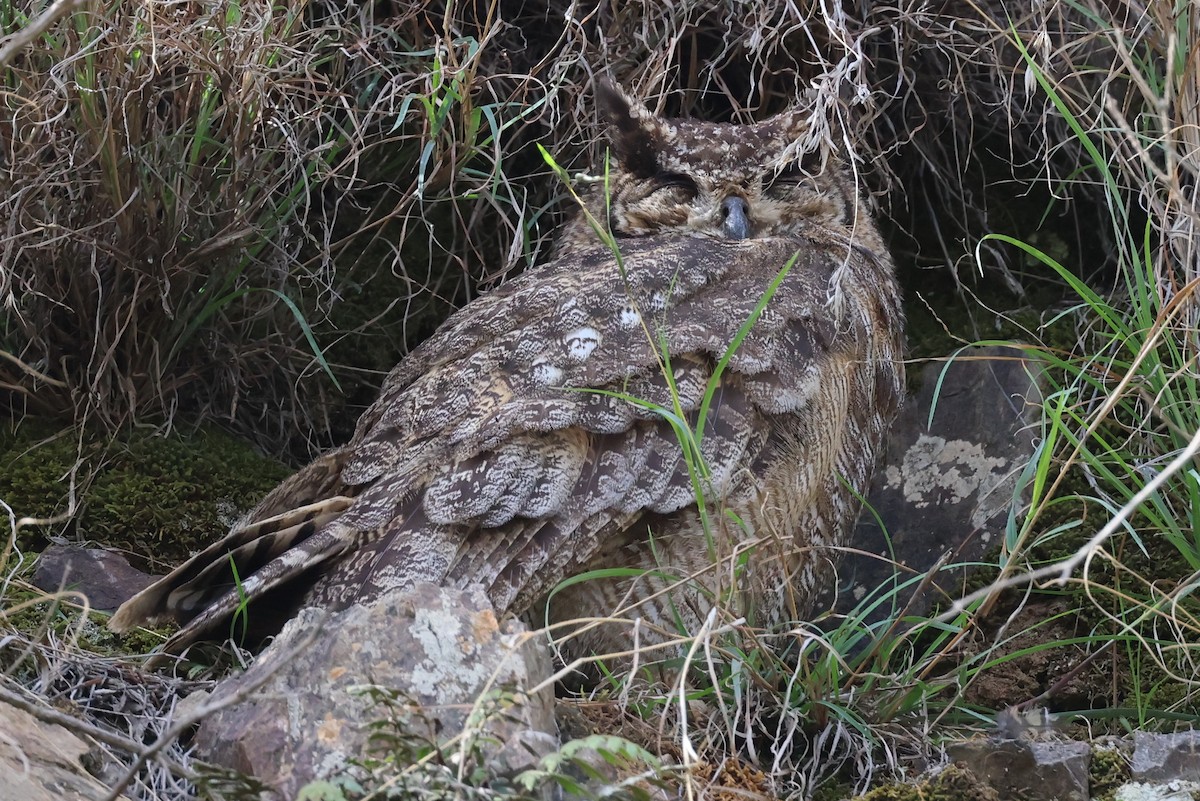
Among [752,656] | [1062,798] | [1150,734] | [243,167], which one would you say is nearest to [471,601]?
[752,656]

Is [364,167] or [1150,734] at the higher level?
[364,167]

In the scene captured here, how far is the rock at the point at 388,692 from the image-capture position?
164 cm

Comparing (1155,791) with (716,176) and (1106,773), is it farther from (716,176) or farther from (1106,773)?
(716,176)

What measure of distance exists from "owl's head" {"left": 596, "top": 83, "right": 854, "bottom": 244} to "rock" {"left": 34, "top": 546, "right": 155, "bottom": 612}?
1512mm

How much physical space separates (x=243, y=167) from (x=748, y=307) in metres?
1.22

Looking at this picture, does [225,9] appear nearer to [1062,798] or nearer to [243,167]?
[243,167]

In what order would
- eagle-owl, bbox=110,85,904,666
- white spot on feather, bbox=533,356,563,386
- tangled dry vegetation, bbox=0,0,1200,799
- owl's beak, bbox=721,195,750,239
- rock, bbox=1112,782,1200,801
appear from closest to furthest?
1. rock, bbox=1112,782,1200,801
2. tangled dry vegetation, bbox=0,0,1200,799
3. eagle-owl, bbox=110,85,904,666
4. white spot on feather, bbox=533,356,563,386
5. owl's beak, bbox=721,195,750,239

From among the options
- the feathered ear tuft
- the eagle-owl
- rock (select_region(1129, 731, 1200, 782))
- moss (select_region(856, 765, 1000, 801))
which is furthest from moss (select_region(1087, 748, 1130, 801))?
the feathered ear tuft

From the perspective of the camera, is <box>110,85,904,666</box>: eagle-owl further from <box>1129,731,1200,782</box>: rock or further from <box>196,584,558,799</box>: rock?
<box>1129,731,1200,782</box>: rock

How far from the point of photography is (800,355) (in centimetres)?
274

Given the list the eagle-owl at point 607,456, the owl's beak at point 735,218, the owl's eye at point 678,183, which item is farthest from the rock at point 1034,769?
the owl's eye at point 678,183

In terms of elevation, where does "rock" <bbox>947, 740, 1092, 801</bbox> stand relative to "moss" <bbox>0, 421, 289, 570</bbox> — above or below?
below

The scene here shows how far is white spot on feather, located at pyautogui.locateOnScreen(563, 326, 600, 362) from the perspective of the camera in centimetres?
265

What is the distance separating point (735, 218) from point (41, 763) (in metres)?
2.04
